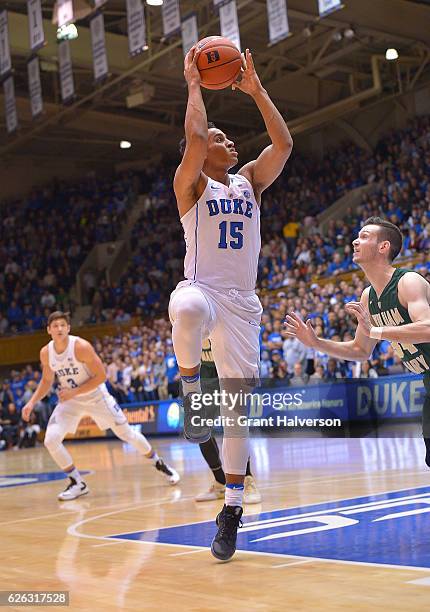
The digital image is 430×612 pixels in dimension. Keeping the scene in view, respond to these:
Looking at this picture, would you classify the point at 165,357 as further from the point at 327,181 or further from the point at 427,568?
the point at 427,568

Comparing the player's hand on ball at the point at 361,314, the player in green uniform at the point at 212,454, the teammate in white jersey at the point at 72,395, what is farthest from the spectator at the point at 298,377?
the player's hand on ball at the point at 361,314

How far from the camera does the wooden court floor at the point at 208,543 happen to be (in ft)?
12.4

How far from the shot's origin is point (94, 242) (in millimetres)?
32438

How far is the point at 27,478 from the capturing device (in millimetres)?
11664

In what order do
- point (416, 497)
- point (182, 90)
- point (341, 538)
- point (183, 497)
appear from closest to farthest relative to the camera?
point (341, 538) → point (416, 497) → point (183, 497) → point (182, 90)

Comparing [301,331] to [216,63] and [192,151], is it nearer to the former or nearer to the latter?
[192,151]

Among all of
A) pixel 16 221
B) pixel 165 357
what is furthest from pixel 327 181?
pixel 16 221

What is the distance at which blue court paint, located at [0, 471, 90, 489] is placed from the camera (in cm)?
1085

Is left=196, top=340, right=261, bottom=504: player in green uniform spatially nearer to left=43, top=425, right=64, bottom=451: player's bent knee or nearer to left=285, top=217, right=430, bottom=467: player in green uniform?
left=43, top=425, right=64, bottom=451: player's bent knee

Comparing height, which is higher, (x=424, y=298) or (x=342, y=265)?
(x=342, y=265)

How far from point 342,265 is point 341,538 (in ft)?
52.1

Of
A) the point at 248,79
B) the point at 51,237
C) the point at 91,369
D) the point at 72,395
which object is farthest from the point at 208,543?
the point at 51,237

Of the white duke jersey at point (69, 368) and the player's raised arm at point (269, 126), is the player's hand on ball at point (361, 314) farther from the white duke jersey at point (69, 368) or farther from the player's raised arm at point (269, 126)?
the white duke jersey at point (69, 368)

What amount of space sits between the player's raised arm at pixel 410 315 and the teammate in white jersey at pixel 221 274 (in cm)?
72
